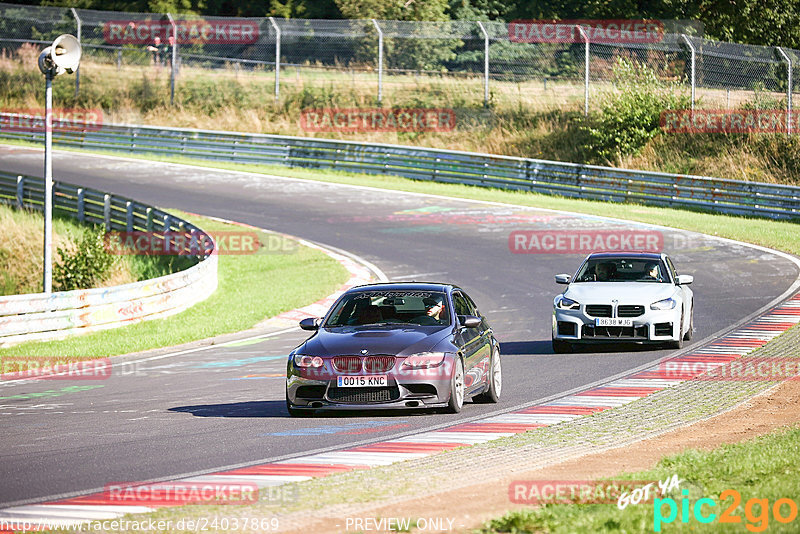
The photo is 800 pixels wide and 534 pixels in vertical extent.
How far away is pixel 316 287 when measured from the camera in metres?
24.2

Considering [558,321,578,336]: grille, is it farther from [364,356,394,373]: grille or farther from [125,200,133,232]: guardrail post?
[125,200,133,232]: guardrail post

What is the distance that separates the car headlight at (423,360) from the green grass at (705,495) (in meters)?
2.92

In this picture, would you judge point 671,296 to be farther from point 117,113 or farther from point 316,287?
point 117,113

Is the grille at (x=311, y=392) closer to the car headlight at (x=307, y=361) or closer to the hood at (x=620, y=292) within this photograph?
the car headlight at (x=307, y=361)

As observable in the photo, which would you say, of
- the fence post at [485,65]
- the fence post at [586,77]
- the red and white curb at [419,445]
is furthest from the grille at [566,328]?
the fence post at [485,65]

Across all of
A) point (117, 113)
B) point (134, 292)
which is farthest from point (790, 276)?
point (117, 113)

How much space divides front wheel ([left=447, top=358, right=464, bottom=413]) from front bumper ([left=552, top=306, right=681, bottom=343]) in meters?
5.25

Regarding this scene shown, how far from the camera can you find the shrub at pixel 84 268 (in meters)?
25.6

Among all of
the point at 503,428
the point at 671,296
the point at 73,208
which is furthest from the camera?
the point at 73,208

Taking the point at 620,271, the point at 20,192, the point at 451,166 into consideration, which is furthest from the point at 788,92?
the point at 20,192

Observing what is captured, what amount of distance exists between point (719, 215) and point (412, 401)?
25.0 m

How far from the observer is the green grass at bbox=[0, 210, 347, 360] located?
18203 millimetres

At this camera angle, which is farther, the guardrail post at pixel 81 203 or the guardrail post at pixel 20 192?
the guardrail post at pixel 20 192

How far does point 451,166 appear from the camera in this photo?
3997 cm
